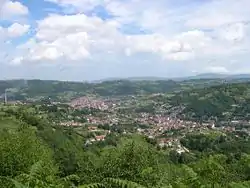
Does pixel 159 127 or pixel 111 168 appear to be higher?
pixel 111 168

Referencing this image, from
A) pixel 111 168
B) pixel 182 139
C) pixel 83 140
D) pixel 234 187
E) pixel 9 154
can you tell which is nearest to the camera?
pixel 234 187

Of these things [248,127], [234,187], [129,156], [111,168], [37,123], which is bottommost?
[248,127]

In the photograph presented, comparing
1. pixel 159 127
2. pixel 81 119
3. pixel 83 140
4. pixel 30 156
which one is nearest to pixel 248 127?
pixel 159 127

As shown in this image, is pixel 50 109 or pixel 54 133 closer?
pixel 54 133

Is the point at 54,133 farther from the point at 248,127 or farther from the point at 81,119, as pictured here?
the point at 248,127

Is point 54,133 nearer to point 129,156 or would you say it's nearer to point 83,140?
point 83,140

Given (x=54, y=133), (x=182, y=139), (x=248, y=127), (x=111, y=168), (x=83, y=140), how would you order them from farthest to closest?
1. (x=248, y=127)
2. (x=182, y=139)
3. (x=83, y=140)
4. (x=54, y=133)
5. (x=111, y=168)
